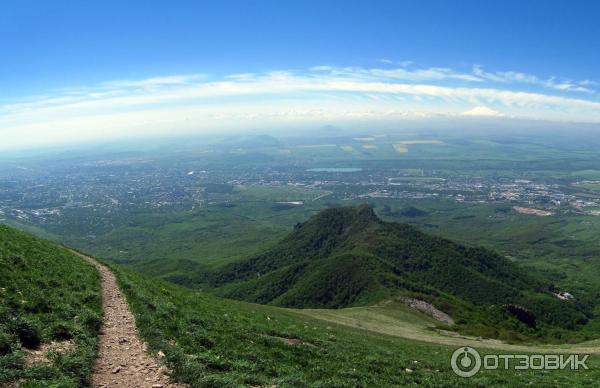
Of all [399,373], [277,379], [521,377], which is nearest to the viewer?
[277,379]

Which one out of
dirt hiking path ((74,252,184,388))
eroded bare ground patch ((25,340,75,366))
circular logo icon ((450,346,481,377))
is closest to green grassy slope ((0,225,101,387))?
eroded bare ground patch ((25,340,75,366))

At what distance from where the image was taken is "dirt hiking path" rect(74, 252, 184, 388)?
1350 cm

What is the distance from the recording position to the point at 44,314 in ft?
58.4

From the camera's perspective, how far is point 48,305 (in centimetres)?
1900

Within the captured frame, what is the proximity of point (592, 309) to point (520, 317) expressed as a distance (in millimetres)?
83467

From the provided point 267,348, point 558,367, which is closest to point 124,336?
point 267,348

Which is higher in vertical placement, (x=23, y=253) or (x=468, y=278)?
(x=23, y=253)

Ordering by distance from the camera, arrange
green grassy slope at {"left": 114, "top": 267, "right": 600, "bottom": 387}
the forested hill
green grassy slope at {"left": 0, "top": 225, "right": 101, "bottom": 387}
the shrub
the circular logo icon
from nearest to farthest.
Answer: green grassy slope at {"left": 0, "top": 225, "right": 101, "bottom": 387} < the shrub < green grassy slope at {"left": 114, "top": 267, "right": 600, "bottom": 387} < the circular logo icon < the forested hill

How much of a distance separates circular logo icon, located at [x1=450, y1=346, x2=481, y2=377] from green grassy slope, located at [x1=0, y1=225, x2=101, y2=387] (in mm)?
19525

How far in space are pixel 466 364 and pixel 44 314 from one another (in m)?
24.3

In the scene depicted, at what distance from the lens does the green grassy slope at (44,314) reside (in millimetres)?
12617

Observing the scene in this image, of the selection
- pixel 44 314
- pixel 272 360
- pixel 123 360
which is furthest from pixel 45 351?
pixel 272 360

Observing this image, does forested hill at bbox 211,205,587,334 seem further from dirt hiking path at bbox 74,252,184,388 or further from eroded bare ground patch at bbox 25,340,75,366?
eroded bare ground patch at bbox 25,340,75,366

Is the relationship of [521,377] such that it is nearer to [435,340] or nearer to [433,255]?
[435,340]
